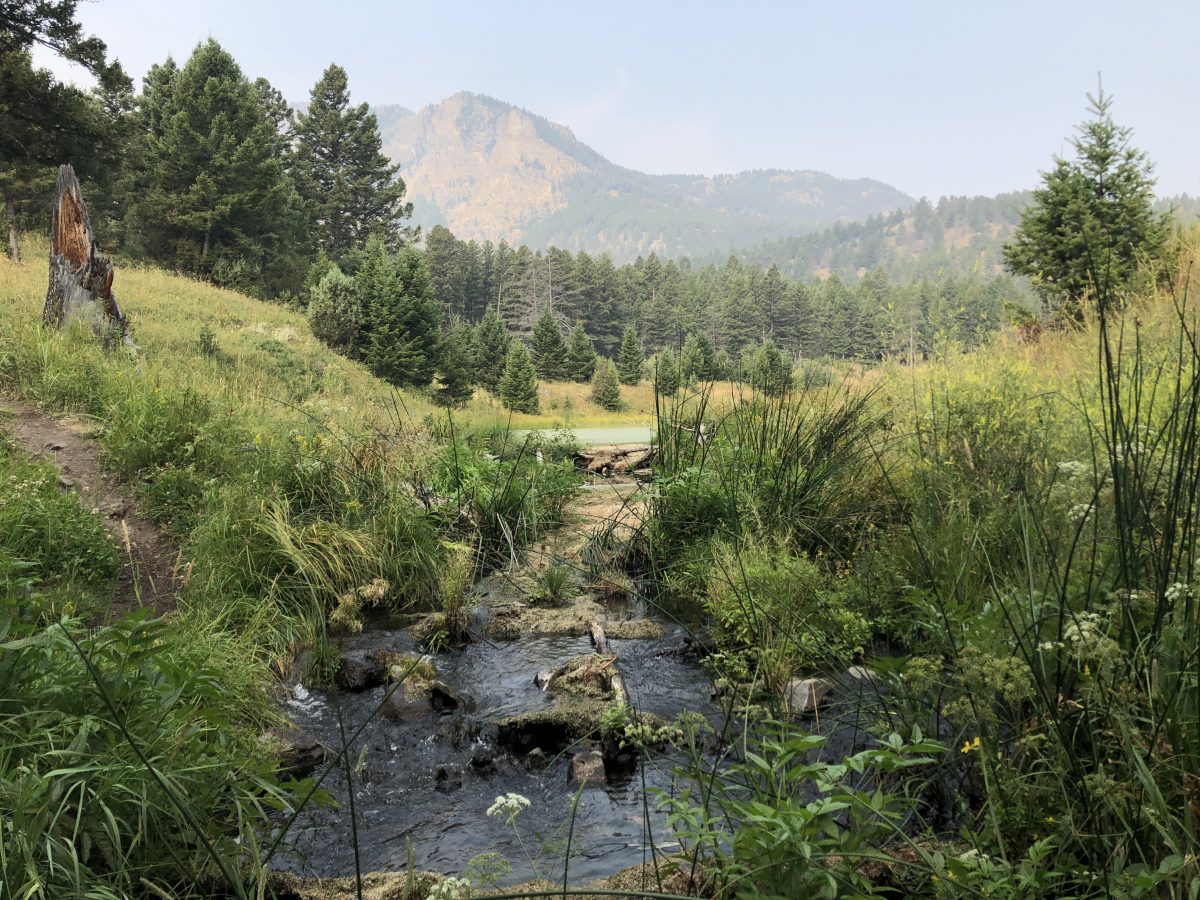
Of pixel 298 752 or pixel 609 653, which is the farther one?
pixel 609 653

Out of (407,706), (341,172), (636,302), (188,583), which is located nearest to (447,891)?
(407,706)

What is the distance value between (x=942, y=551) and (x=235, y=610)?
4.03 m

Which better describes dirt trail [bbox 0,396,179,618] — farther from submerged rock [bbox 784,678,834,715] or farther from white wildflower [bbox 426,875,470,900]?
submerged rock [bbox 784,678,834,715]

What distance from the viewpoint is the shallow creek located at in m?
2.80

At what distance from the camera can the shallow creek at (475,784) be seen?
2804 mm

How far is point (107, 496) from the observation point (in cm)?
591

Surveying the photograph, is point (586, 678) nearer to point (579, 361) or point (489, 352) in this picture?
point (489, 352)

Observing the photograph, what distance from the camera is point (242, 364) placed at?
14.9 m

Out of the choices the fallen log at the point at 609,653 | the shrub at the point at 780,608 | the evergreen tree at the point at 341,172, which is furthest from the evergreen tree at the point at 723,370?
the evergreen tree at the point at 341,172

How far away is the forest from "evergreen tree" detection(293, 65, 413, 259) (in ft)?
119

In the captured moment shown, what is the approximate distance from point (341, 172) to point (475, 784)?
4952 cm

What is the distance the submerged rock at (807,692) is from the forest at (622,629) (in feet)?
0.06

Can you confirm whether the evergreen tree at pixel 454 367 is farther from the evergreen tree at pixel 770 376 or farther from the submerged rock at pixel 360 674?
the submerged rock at pixel 360 674

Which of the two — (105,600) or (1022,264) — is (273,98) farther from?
(105,600)
